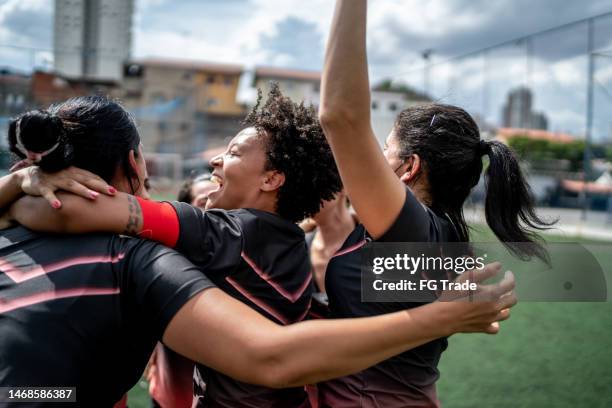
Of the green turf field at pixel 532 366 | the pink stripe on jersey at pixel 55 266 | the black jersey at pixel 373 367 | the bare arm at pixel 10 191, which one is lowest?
the green turf field at pixel 532 366

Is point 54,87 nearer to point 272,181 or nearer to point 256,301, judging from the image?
point 272,181

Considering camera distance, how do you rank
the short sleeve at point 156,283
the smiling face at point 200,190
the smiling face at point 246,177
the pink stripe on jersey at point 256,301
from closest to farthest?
the short sleeve at point 156,283 → the pink stripe on jersey at point 256,301 → the smiling face at point 246,177 → the smiling face at point 200,190

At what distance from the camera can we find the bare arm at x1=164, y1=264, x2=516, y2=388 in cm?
117

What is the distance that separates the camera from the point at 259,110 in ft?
7.24

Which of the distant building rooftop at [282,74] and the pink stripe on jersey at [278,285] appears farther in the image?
the distant building rooftop at [282,74]

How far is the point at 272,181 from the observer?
6.82 feet

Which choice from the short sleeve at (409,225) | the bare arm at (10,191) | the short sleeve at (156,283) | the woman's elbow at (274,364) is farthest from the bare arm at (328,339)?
the bare arm at (10,191)

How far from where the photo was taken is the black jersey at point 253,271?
165 cm

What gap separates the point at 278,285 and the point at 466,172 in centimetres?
78

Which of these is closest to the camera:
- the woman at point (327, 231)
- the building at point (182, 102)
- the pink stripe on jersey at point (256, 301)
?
the pink stripe on jersey at point (256, 301)

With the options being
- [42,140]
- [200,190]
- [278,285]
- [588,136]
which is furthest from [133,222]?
[588,136]

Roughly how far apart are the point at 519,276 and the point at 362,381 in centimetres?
61

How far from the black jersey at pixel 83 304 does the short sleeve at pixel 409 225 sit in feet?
1.61

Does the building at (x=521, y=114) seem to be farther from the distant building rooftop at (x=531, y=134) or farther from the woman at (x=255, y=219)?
the woman at (x=255, y=219)
